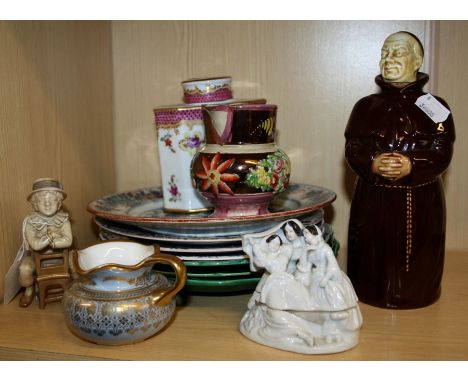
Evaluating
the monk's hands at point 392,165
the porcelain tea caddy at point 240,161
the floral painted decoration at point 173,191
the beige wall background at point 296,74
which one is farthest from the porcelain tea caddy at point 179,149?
the monk's hands at point 392,165

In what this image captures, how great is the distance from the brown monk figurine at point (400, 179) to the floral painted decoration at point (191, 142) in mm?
279

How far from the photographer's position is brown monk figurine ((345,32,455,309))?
A: 817mm

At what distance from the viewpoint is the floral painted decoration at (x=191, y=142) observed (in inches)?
40.0

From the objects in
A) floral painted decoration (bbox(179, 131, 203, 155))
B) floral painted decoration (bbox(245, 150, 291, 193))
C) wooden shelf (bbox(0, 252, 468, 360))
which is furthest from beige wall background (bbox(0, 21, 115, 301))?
floral painted decoration (bbox(245, 150, 291, 193))

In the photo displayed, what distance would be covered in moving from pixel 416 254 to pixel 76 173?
0.65 metres

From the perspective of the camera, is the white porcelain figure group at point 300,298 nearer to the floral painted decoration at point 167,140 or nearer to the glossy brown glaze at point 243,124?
the glossy brown glaze at point 243,124

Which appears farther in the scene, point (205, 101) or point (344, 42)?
point (344, 42)

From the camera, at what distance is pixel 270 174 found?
2.86 ft

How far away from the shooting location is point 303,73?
119cm

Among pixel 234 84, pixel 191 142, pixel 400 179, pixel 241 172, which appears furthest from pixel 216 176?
pixel 234 84

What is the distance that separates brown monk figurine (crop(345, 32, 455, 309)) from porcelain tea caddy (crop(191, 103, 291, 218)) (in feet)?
0.41

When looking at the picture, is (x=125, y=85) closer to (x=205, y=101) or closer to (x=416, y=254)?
(x=205, y=101)

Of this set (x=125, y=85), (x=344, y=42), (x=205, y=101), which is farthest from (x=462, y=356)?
(x=125, y=85)

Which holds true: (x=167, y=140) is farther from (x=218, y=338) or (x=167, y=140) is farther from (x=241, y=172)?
(x=218, y=338)
